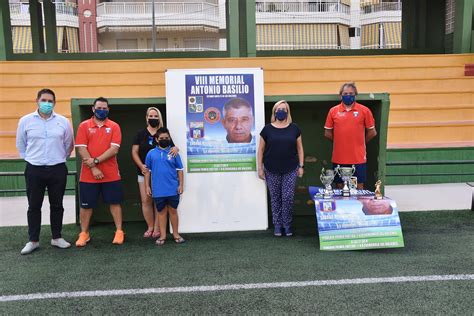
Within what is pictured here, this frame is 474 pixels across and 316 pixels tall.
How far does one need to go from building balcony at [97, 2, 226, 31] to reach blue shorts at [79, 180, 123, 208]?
92.2 ft

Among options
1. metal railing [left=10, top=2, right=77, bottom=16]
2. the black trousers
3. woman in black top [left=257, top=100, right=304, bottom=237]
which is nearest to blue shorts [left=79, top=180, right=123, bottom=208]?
the black trousers

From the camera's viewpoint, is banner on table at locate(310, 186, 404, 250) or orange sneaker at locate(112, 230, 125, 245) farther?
orange sneaker at locate(112, 230, 125, 245)

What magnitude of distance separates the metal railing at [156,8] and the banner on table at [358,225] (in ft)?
94.3

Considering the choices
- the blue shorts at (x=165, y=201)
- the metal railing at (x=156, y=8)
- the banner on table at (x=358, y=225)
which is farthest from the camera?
the metal railing at (x=156, y=8)

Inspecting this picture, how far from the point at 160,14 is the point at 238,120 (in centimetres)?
2823

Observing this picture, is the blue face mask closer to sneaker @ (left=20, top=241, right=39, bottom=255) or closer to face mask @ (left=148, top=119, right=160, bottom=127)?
face mask @ (left=148, top=119, right=160, bottom=127)

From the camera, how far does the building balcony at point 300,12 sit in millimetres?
29672

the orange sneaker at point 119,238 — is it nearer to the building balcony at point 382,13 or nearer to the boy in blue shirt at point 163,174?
the boy in blue shirt at point 163,174

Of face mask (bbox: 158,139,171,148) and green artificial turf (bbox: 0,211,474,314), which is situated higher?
face mask (bbox: 158,139,171,148)

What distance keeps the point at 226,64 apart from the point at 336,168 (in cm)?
663

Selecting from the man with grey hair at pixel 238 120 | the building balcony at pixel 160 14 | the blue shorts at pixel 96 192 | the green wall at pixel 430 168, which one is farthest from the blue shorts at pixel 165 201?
the building balcony at pixel 160 14

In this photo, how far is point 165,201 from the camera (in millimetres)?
4980

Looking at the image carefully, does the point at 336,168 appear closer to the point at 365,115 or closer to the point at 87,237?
the point at 365,115

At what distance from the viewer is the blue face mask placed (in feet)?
16.8
